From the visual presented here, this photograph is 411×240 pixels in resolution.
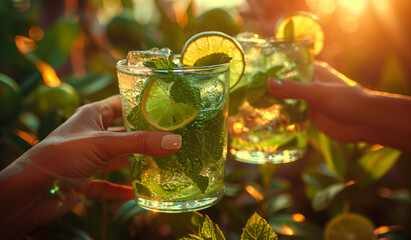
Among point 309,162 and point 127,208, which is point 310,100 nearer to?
point 127,208

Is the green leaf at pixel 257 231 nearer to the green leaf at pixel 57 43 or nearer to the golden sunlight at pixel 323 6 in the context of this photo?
the green leaf at pixel 57 43

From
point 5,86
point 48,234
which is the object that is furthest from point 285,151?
point 5,86

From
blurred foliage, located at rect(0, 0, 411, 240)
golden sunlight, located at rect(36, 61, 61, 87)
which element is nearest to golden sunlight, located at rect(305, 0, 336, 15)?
blurred foliage, located at rect(0, 0, 411, 240)

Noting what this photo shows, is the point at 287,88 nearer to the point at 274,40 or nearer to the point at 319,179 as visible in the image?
the point at 274,40

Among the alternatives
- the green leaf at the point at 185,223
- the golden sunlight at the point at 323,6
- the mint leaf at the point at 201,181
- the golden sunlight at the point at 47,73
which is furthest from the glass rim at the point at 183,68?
the golden sunlight at the point at 323,6

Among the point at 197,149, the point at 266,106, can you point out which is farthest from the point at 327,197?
the point at 197,149
